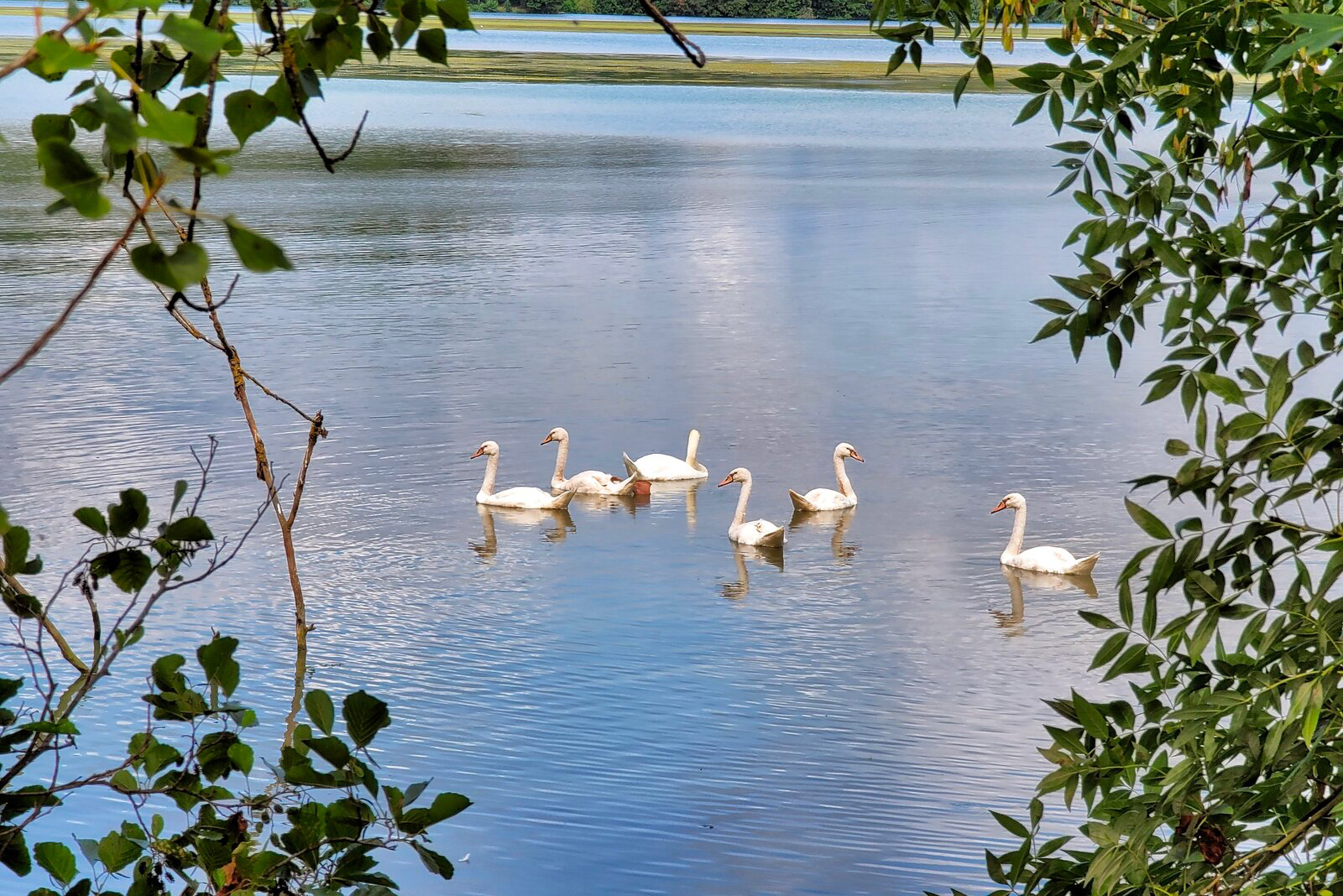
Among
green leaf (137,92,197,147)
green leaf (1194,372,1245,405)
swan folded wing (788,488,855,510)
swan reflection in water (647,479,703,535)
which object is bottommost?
swan reflection in water (647,479,703,535)

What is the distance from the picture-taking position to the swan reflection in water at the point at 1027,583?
28.6ft

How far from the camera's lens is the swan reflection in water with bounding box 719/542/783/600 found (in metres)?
9.11

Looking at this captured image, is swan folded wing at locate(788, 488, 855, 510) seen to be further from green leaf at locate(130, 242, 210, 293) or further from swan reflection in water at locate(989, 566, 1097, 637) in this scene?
green leaf at locate(130, 242, 210, 293)

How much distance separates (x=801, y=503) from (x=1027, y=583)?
73.5 inches

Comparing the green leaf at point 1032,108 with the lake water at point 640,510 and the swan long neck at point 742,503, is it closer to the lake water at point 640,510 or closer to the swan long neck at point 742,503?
the lake water at point 640,510

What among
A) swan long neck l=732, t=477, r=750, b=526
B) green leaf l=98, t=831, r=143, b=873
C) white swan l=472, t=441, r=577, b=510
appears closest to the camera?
green leaf l=98, t=831, r=143, b=873

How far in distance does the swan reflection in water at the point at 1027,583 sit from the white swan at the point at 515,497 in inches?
127

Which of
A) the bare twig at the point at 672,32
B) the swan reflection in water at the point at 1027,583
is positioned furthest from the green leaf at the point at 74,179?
the swan reflection in water at the point at 1027,583

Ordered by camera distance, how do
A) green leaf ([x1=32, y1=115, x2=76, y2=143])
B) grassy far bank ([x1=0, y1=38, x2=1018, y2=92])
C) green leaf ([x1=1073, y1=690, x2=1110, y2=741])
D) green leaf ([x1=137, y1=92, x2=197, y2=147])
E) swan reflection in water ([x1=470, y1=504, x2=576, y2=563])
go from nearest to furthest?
1. green leaf ([x1=137, y1=92, x2=197, y2=147])
2. green leaf ([x1=32, y1=115, x2=76, y2=143])
3. green leaf ([x1=1073, y1=690, x2=1110, y2=741])
4. swan reflection in water ([x1=470, y1=504, x2=576, y2=563])
5. grassy far bank ([x1=0, y1=38, x2=1018, y2=92])

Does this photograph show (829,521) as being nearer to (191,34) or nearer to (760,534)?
(760,534)

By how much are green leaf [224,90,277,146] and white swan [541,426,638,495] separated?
9.69 metres

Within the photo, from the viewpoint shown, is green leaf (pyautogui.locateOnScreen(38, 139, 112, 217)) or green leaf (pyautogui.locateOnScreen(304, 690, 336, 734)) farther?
green leaf (pyautogui.locateOnScreen(304, 690, 336, 734))

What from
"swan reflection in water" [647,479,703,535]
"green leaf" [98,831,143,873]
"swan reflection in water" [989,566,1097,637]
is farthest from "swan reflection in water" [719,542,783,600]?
"green leaf" [98,831,143,873]

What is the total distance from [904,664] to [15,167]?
1081 inches
